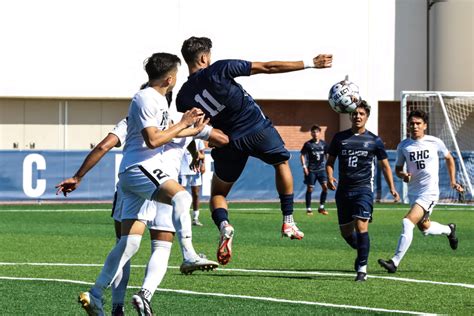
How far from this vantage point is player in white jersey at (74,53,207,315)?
9.77m

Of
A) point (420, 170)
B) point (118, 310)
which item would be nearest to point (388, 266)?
point (420, 170)

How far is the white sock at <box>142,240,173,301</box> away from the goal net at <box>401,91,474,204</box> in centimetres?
2466

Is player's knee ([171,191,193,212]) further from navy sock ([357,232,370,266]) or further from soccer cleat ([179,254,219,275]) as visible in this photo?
navy sock ([357,232,370,266])

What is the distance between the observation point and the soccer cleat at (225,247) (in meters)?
11.2

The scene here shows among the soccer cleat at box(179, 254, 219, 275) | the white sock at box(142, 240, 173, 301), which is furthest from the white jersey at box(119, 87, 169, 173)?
the soccer cleat at box(179, 254, 219, 275)

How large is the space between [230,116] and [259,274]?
10.5 ft

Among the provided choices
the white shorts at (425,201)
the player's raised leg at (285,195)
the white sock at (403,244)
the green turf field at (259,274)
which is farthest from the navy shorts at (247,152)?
the white shorts at (425,201)

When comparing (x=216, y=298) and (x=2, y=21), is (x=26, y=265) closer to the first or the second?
(x=216, y=298)

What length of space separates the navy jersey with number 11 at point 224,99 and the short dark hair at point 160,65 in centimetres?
171

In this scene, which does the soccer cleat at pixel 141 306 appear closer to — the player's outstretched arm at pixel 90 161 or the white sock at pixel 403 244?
the player's outstretched arm at pixel 90 161

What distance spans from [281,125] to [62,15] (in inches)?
348

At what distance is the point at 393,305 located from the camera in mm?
11633

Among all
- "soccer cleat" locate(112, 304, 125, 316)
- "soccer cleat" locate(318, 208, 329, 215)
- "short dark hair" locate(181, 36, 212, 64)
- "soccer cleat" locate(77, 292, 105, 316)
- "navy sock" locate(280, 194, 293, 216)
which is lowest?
"soccer cleat" locate(318, 208, 329, 215)

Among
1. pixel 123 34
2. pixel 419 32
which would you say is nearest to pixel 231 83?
pixel 123 34
